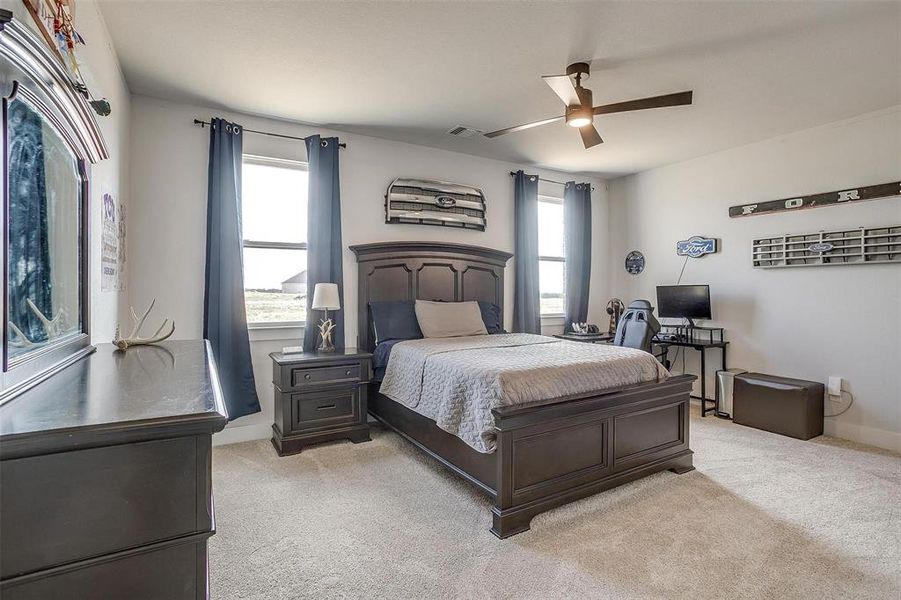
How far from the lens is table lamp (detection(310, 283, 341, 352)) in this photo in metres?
3.79

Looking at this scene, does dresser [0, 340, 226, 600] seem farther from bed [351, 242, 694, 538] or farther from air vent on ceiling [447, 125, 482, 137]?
air vent on ceiling [447, 125, 482, 137]

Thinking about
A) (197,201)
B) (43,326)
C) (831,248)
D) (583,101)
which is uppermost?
(583,101)

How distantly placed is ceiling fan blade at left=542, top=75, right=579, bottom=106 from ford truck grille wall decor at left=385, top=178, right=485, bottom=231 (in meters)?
2.01

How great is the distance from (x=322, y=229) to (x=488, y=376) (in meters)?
2.30

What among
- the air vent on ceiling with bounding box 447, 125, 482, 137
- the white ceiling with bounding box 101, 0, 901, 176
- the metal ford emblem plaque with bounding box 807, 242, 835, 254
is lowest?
the metal ford emblem plaque with bounding box 807, 242, 835, 254

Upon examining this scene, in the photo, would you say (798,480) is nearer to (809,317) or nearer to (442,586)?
(809,317)

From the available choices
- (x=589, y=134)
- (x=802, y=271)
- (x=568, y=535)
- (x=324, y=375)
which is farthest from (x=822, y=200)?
(x=324, y=375)

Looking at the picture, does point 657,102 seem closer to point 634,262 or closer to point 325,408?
point 325,408

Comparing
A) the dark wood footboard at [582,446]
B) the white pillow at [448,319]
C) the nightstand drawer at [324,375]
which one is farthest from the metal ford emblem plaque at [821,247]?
the nightstand drawer at [324,375]

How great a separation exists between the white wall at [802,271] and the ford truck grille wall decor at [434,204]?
2295 millimetres

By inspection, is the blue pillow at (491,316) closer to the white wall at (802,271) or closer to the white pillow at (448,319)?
the white pillow at (448,319)

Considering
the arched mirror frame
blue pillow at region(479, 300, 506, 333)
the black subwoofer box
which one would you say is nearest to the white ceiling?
the arched mirror frame

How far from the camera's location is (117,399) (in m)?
1.03

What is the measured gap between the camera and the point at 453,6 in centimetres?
238
